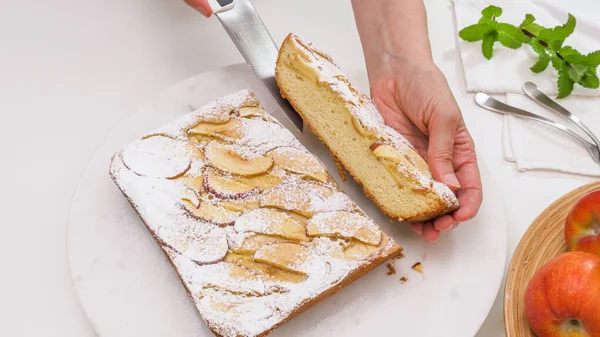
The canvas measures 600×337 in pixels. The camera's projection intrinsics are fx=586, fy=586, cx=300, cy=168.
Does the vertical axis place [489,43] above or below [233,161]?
below

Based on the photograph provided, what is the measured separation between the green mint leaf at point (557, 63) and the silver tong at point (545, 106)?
0.33ft

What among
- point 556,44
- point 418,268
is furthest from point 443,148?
point 556,44

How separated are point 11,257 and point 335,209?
3.02 ft

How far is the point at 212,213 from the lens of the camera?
156 centimetres

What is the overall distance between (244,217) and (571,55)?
4.44 feet

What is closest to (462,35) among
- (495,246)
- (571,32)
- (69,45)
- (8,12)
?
(571,32)

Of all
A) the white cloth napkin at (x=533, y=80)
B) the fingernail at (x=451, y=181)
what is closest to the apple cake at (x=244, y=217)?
the fingernail at (x=451, y=181)

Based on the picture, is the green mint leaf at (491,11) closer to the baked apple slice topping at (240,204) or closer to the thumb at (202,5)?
the thumb at (202,5)

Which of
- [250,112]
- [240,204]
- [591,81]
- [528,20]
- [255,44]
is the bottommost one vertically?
[591,81]

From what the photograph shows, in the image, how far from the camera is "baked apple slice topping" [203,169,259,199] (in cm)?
159

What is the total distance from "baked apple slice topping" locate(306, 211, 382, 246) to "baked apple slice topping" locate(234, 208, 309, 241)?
3cm

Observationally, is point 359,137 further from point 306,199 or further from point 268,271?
point 268,271

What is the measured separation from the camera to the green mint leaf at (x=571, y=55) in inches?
82.0

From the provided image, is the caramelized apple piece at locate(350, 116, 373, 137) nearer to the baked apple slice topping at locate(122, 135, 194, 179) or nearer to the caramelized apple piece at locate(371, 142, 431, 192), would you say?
the caramelized apple piece at locate(371, 142, 431, 192)
